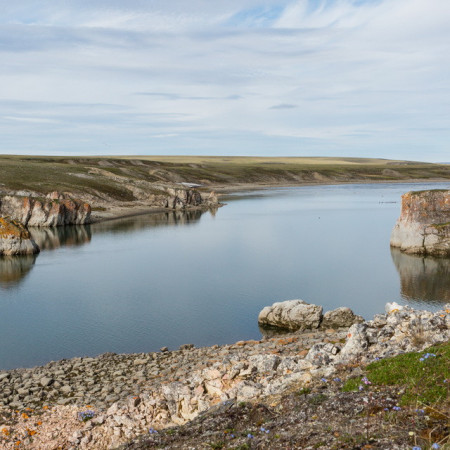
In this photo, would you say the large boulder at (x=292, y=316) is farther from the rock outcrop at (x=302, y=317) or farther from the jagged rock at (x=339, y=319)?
the jagged rock at (x=339, y=319)

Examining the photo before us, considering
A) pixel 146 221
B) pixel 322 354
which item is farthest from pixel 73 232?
pixel 322 354

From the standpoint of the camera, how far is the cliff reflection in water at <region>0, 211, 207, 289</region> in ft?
184

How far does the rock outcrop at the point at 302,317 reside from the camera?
3338 cm

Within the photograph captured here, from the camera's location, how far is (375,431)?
12.7m

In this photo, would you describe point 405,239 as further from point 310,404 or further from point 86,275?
point 310,404

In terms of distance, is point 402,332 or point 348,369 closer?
point 348,369

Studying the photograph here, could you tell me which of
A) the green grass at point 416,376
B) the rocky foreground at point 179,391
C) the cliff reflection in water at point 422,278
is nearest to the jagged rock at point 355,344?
the rocky foreground at point 179,391

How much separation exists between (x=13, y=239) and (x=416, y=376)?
2298 inches

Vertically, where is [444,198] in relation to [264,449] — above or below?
above

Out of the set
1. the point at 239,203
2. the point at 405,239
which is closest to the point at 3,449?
the point at 405,239

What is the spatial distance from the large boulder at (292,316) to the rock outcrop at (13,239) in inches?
1575

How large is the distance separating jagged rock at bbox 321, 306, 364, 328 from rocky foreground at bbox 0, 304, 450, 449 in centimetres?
883

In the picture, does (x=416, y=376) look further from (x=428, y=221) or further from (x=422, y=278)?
(x=428, y=221)

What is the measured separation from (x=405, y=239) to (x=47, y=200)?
62.5 metres
